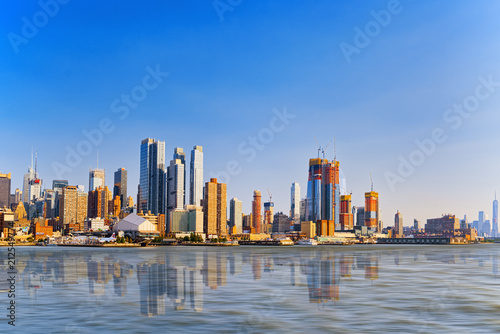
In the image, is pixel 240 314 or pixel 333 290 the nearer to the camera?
pixel 240 314

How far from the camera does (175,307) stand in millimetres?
43500

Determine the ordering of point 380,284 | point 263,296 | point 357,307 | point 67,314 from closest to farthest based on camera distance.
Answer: point 67,314
point 357,307
point 263,296
point 380,284

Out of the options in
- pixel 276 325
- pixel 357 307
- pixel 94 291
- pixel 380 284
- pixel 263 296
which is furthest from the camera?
pixel 380 284

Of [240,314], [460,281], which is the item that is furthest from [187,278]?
[460,281]

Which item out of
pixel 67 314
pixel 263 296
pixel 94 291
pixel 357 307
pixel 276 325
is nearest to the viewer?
pixel 276 325

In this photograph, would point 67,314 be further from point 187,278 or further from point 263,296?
point 187,278

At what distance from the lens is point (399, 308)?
43438 millimetres

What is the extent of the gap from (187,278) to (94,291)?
19.8 m

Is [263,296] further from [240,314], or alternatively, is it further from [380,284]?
[380,284]

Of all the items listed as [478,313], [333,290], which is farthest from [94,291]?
[478,313]

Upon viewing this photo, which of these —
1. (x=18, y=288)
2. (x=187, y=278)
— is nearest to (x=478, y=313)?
(x=187, y=278)

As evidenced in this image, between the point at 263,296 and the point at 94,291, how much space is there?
19127 millimetres

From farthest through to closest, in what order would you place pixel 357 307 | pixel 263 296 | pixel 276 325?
pixel 263 296 < pixel 357 307 < pixel 276 325

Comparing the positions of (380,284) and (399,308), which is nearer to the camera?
(399,308)
